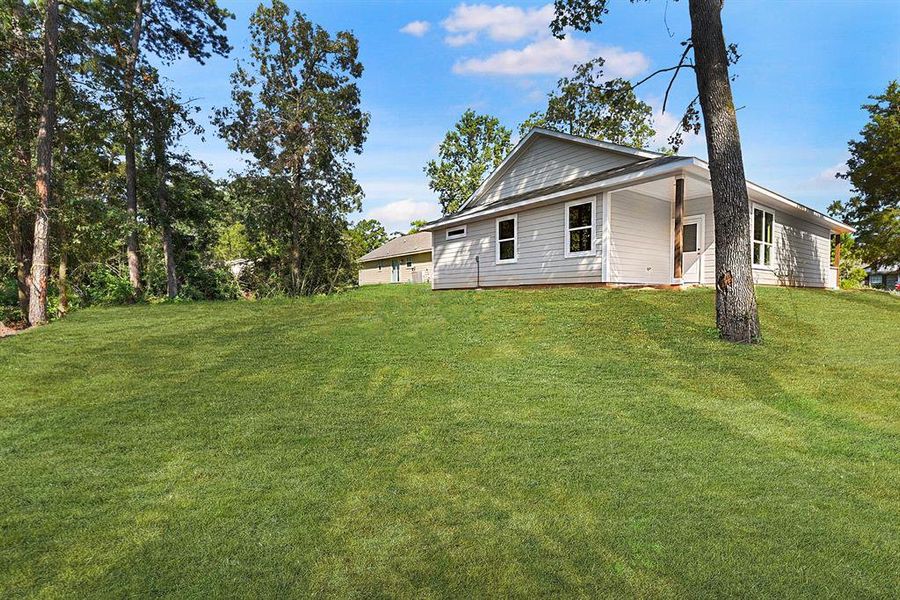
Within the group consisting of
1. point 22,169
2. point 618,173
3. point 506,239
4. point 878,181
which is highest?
point 878,181

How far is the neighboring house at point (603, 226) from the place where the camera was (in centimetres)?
1022

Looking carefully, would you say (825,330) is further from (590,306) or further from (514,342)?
(514,342)

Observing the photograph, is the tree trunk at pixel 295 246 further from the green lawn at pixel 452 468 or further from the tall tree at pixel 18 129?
the green lawn at pixel 452 468

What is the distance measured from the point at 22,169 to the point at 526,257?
12465 millimetres

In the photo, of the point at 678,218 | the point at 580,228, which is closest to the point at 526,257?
the point at 580,228

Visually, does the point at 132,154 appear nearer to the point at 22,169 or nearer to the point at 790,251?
the point at 22,169

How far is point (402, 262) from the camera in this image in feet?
104

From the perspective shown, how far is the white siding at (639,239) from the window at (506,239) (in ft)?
9.32

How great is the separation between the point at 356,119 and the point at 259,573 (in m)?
20.0

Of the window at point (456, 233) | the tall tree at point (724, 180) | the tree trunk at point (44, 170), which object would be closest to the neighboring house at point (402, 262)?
the window at point (456, 233)

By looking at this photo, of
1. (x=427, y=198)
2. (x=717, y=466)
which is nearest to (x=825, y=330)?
(x=717, y=466)

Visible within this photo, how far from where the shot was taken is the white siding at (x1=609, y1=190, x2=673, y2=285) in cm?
1038

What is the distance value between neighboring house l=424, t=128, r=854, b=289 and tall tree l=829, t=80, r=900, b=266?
7511mm

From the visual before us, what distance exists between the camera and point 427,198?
32.2 meters
